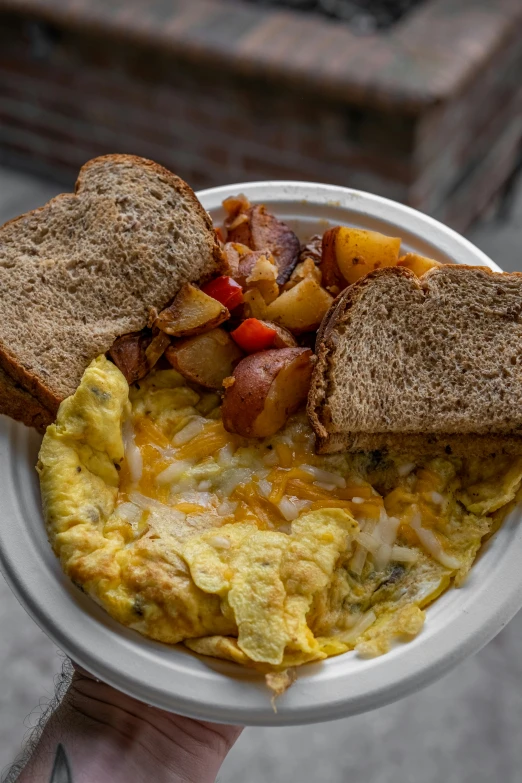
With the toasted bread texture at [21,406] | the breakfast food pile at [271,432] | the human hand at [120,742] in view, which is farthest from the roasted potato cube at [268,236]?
the human hand at [120,742]

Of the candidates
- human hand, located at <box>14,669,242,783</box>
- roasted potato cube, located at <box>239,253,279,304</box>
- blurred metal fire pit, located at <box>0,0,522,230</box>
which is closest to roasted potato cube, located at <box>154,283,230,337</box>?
roasted potato cube, located at <box>239,253,279,304</box>

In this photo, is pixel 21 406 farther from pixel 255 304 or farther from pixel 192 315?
pixel 255 304

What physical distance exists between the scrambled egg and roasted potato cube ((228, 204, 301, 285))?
53cm

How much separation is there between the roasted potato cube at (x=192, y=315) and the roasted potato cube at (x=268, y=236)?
276 mm

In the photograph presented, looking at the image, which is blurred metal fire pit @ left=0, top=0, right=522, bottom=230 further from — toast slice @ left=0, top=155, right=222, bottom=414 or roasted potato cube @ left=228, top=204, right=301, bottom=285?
toast slice @ left=0, top=155, right=222, bottom=414

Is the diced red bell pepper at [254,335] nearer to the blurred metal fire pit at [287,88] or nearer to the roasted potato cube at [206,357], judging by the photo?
the roasted potato cube at [206,357]

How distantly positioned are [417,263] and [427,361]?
333 mm

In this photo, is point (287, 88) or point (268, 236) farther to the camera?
Answer: point (287, 88)

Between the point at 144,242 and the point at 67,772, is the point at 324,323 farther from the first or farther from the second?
the point at 67,772

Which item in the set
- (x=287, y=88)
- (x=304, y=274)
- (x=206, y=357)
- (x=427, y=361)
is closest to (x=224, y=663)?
(x=206, y=357)

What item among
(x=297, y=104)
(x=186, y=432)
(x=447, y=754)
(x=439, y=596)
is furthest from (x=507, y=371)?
(x=297, y=104)

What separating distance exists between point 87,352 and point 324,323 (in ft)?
2.08

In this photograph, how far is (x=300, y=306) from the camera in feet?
6.81

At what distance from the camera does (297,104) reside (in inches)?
154
